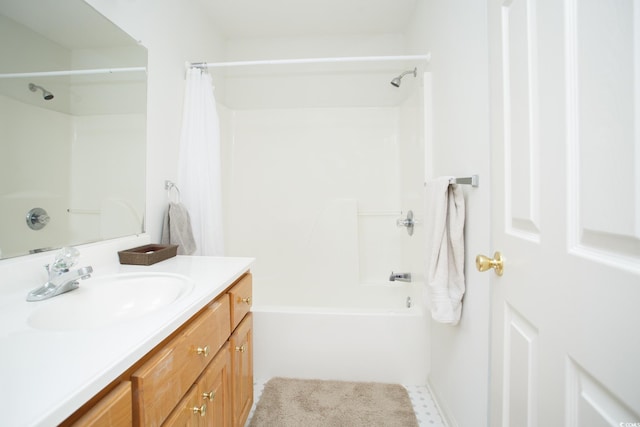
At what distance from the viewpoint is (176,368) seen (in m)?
0.66

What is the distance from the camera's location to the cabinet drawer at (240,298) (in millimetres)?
1022

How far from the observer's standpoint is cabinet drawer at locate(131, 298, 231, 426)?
1.79 feet

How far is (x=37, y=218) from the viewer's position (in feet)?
2.88

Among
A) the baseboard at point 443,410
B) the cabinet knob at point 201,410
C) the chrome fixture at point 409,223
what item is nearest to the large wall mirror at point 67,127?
the cabinet knob at point 201,410

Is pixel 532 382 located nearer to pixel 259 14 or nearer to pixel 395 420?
pixel 395 420

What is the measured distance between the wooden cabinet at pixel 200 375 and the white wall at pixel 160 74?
2.34 feet

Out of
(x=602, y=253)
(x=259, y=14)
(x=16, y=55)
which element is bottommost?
(x=602, y=253)

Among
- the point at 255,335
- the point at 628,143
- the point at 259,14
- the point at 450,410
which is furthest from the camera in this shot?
the point at 259,14

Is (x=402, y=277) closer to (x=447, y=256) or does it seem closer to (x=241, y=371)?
(x=447, y=256)

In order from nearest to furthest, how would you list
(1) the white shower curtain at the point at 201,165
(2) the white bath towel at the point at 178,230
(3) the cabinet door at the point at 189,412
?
(3) the cabinet door at the point at 189,412
(2) the white bath towel at the point at 178,230
(1) the white shower curtain at the point at 201,165

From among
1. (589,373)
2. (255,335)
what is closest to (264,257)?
(255,335)

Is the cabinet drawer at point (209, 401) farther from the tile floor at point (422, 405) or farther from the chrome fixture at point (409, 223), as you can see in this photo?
the chrome fixture at point (409, 223)

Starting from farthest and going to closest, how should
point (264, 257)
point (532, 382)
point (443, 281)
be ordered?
point (264, 257) → point (443, 281) → point (532, 382)

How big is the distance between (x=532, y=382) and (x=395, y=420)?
40.2 inches
